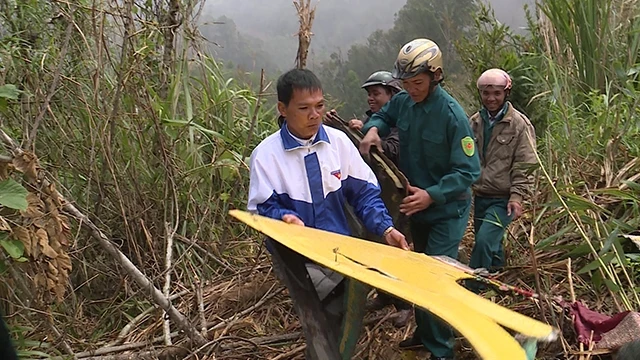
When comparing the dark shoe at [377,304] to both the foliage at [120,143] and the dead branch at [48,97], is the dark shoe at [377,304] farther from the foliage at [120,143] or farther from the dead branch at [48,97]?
the dead branch at [48,97]

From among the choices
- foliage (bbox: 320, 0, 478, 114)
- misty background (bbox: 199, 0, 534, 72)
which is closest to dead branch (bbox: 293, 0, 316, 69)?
misty background (bbox: 199, 0, 534, 72)

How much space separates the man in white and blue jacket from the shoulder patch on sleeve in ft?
1.76

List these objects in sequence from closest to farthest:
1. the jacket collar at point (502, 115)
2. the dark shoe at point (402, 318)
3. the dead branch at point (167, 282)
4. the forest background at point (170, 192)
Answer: the forest background at point (170, 192) < the dead branch at point (167, 282) < the dark shoe at point (402, 318) < the jacket collar at point (502, 115)

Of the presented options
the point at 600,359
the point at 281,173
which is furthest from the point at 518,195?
the point at 281,173

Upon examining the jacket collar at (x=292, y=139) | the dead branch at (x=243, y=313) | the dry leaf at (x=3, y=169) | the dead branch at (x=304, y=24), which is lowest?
the dead branch at (x=243, y=313)

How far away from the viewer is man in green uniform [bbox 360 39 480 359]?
8.25 ft

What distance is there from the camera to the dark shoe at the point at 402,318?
3.04m

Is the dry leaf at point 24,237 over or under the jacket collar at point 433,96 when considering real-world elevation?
under

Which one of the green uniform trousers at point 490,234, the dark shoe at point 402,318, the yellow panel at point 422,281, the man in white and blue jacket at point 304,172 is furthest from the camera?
the green uniform trousers at point 490,234

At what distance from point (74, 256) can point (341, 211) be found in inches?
64.5

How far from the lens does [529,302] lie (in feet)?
9.32

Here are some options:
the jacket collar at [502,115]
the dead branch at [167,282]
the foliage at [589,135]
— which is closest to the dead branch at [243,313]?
the dead branch at [167,282]

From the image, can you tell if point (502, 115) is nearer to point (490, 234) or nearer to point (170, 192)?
point (490, 234)

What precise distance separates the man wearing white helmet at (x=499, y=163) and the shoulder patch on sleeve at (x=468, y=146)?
2.66ft
